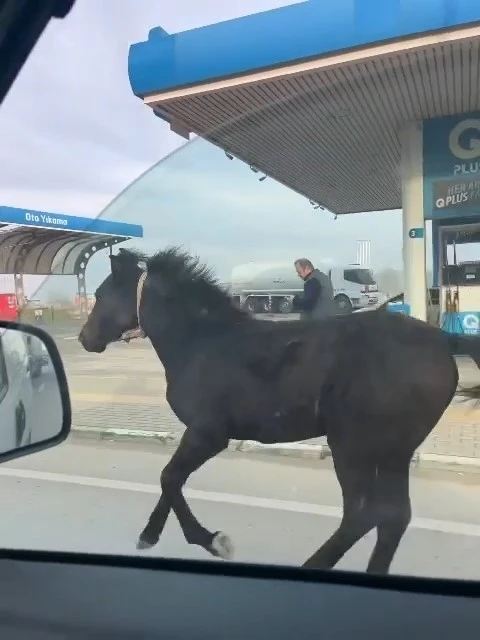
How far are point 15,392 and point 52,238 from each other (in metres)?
1.61

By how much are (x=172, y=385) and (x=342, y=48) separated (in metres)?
1.73

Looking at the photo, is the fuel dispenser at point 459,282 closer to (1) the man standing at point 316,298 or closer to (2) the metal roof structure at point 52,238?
(1) the man standing at point 316,298

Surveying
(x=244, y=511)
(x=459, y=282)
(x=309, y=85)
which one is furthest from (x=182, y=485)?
(x=309, y=85)

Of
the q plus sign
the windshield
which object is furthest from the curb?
the q plus sign

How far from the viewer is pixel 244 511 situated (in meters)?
3.10

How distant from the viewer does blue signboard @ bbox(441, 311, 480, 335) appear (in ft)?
8.62

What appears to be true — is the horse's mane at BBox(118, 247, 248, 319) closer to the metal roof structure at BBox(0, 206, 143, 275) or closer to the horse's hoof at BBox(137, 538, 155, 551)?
the metal roof structure at BBox(0, 206, 143, 275)

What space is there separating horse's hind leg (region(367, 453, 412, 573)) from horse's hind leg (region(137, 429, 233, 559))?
1.99 feet

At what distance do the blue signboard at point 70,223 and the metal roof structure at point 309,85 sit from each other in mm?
500

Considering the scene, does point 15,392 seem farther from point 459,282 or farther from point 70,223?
point 459,282

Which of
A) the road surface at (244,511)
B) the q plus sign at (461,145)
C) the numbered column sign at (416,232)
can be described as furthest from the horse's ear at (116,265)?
the q plus sign at (461,145)

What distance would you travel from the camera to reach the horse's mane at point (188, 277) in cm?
280

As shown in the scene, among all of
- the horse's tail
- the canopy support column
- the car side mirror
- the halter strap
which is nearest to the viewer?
the car side mirror

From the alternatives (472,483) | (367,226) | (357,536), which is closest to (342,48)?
(367,226)
